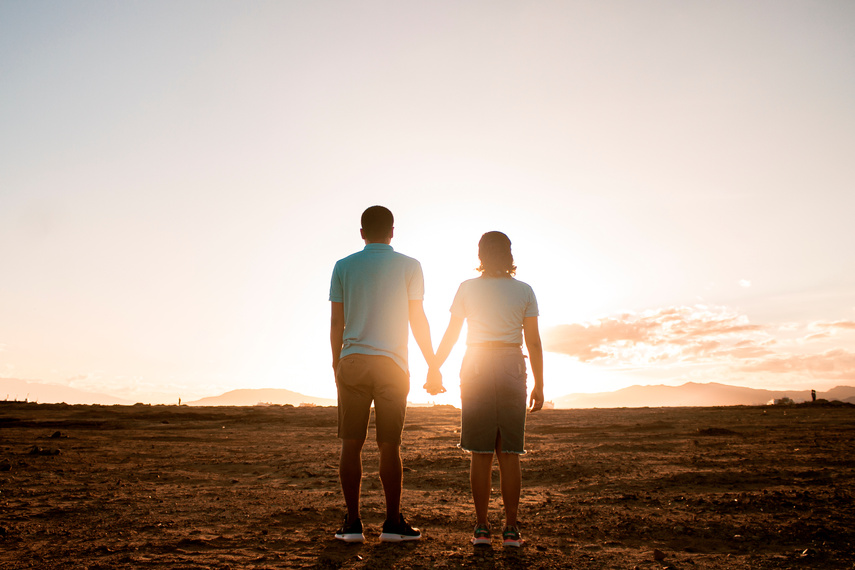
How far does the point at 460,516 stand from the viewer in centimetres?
468

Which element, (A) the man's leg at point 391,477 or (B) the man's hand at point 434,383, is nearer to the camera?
(A) the man's leg at point 391,477

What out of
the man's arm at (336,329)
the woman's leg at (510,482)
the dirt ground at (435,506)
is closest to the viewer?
the dirt ground at (435,506)

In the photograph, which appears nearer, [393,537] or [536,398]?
[393,537]

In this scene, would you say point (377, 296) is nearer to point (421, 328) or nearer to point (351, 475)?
point (421, 328)

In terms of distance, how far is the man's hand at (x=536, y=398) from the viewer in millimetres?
3959

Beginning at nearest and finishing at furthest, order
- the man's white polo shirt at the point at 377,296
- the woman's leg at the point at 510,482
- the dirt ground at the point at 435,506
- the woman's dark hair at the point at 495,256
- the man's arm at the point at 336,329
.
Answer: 1. the dirt ground at the point at 435,506
2. the woman's leg at the point at 510,482
3. the man's white polo shirt at the point at 377,296
4. the man's arm at the point at 336,329
5. the woman's dark hair at the point at 495,256

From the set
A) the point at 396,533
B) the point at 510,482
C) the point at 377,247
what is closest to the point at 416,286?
the point at 377,247

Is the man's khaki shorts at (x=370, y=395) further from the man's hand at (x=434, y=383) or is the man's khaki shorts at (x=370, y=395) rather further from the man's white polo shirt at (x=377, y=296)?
the man's hand at (x=434, y=383)

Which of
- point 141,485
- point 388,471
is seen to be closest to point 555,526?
point 388,471

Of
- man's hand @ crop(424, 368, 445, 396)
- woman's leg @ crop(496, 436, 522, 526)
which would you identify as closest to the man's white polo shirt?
man's hand @ crop(424, 368, 445, 396)

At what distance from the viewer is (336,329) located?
156 inches

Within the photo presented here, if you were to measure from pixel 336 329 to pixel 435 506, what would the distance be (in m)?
2.25

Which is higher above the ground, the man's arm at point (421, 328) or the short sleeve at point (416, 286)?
the short sleeve at point (416, 286)

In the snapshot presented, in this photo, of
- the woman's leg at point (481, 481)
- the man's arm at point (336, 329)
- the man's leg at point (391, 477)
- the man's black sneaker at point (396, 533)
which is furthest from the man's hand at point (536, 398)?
the man's arm at point (336, 329)
